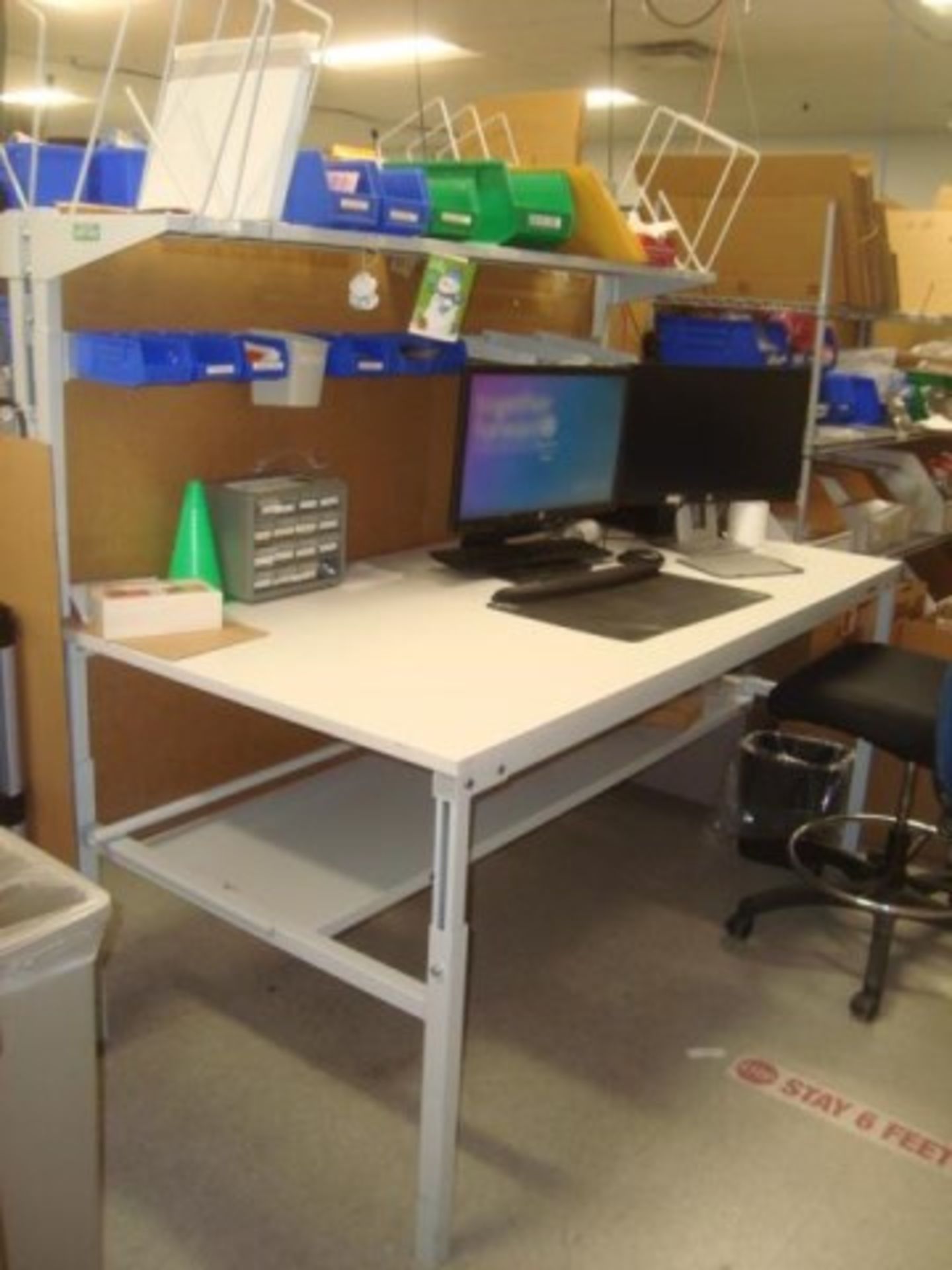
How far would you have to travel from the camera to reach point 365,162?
1.84 metres

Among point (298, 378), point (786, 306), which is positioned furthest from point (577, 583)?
point (786, 306)

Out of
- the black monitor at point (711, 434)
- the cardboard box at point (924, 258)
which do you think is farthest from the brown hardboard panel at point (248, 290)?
the cardboard box at point (924, 258)

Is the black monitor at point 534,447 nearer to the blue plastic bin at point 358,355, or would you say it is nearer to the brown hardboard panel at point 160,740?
the blue plastic bin at point 358,355

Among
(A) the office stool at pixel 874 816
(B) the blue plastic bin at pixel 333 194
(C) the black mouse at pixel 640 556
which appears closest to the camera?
(B) the blue plastic bin at pixel 333 194

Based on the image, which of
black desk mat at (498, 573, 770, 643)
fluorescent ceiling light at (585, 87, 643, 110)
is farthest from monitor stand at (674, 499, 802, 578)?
fluorescent ceiling light at (585, 87, 643, 110)

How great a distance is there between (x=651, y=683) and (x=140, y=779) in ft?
3.53

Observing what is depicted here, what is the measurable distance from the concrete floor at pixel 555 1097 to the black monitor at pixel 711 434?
959mm

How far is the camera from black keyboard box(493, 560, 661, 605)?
82.2 inches

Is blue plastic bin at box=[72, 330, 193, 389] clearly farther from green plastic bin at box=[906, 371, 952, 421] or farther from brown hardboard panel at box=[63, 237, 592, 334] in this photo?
green plastic bin at box=[906, 371, 952, 421]

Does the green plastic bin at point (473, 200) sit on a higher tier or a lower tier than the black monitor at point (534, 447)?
higher

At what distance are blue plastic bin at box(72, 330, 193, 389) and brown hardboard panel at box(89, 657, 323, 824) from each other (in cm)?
55

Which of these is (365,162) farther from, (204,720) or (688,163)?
(688,163)

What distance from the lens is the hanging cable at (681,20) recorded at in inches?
143

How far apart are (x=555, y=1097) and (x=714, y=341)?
6.83ft
